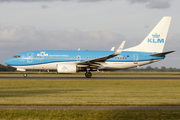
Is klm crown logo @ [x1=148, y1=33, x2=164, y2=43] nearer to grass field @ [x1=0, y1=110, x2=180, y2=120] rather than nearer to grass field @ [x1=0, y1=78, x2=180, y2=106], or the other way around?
grass field @ [x1=0, y1=78, x2=180, y2=106]

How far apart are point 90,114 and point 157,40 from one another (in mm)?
38509

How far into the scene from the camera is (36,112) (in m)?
13.0

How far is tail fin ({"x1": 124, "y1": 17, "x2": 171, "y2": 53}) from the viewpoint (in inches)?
1912

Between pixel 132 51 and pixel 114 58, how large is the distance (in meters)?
4.18

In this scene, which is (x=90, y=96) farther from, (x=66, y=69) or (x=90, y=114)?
(x=66, y=69)

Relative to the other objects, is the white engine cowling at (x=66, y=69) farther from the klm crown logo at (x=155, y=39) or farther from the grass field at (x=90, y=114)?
the grass field at (x=90, y=114)

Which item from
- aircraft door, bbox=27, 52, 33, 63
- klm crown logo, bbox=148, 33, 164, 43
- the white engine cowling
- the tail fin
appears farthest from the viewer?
klm crown logo, bbox=148, 33, 164, 43

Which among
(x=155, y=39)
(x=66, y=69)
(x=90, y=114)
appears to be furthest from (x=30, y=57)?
(x=90, y=114)

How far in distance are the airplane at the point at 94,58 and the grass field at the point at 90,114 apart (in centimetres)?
2911

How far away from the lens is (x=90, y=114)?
498 inches

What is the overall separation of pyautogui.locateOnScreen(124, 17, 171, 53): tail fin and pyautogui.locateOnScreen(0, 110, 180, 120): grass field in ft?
118

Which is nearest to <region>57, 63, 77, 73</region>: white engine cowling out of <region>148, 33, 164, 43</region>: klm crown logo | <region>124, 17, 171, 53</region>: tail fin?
<region>124, 17, 171, 53</region>: tail fin

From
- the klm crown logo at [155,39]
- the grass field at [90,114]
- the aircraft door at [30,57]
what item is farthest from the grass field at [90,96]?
the klm crown logo at [155,39]

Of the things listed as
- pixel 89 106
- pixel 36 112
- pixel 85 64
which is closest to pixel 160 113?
pixel 89 106
